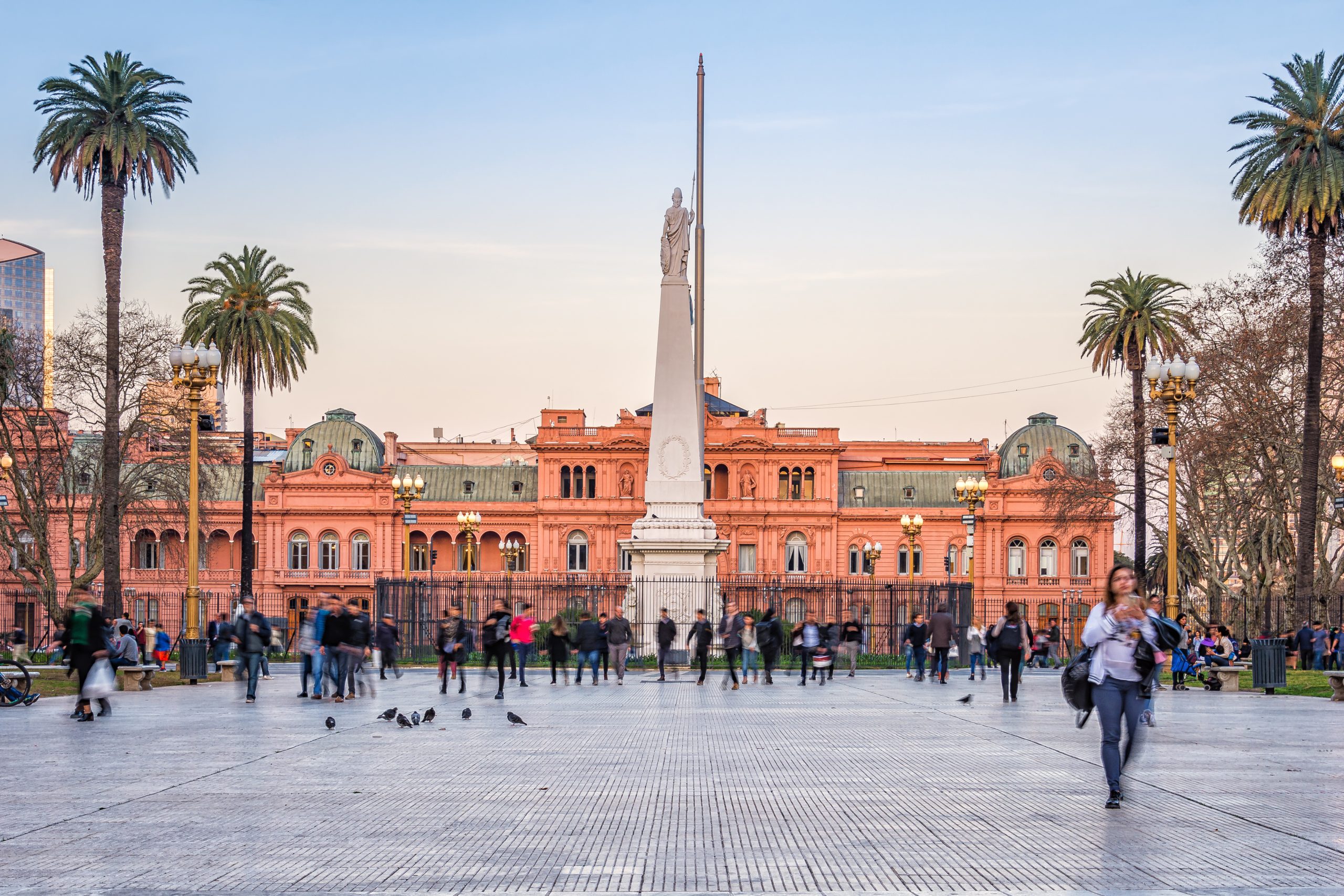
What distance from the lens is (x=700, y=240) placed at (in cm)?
3828

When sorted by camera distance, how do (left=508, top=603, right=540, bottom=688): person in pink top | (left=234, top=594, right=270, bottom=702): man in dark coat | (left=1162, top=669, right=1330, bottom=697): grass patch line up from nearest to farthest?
1. (left=234, top=594, right=270, bottom=702): man in dark coat
2. (left=1162, top=669, right=1330, bottom=697): grass patch
3. (left=508, top=603, right=540, bottom=688): person in pink top

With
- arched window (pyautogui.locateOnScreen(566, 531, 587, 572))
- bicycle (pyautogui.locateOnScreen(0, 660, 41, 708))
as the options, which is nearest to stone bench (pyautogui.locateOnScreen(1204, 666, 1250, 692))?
bicycle (pyautogui.locateOnScreen(0, 660, 41, 708))

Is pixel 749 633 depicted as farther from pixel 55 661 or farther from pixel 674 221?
pixel 55 661

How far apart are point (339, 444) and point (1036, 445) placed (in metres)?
43.1

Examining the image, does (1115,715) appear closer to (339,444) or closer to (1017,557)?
(1017,557)

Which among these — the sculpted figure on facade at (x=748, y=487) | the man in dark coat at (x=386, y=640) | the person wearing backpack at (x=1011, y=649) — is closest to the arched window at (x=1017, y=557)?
the sculpted figure on facade at (x=748, y=487)

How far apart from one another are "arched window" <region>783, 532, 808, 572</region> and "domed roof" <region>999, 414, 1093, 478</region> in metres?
13.3

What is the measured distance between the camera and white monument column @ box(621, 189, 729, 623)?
33.4 m

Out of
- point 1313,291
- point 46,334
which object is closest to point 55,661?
point 46,334

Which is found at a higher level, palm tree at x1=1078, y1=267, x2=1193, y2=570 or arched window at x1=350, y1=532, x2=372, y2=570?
palm tree at x1=1078, y1=267, x2=1193, y2=570

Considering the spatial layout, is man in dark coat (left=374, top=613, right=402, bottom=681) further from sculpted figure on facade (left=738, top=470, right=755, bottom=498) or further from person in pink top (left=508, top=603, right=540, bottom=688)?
sculpted figure on facade (left=738, top=470, right=755, bottom=498)

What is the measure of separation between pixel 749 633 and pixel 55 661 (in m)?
19.7

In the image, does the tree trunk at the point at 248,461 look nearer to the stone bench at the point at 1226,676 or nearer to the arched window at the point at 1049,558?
the stone bench at the point at 1226,676

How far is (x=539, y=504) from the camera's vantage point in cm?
8812
